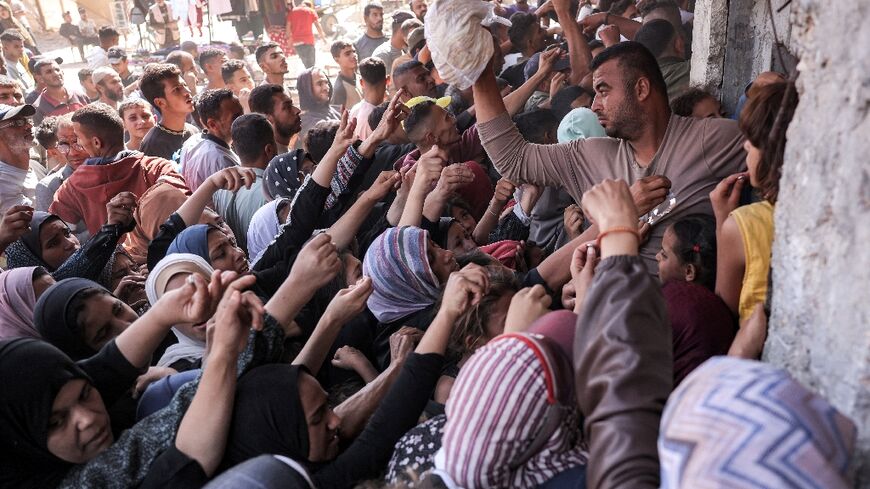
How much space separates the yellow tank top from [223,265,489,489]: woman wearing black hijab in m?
0.86

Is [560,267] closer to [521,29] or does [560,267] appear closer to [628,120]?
[628,120]

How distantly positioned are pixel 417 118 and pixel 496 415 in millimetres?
3217

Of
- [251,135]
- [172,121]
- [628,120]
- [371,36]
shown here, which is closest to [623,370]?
[628,120]

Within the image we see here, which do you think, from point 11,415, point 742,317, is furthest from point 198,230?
point 742,317

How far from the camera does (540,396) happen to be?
4.71ft

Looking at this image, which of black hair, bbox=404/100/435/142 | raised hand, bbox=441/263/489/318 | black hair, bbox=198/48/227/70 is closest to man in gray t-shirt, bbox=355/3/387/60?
black hair, bbox=198/48/227/70

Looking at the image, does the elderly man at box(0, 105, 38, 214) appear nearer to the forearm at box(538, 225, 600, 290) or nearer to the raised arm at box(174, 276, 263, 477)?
the raised arm at box(174, 276, 263, 477)

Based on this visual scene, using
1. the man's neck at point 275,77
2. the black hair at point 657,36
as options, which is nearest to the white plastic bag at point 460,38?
the black hair at point 657,36

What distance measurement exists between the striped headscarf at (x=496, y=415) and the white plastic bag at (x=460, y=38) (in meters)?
1.71

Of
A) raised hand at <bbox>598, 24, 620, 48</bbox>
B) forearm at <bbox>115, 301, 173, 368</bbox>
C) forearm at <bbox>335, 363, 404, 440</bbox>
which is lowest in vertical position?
Answer: forearm at <bbox>335, 363, 404, 440</bbox>

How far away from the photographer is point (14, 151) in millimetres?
5160

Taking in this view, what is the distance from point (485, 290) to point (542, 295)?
26cm

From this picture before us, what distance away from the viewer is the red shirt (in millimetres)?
11938

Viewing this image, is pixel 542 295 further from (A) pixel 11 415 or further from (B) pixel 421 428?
(A) pixel 11 415
